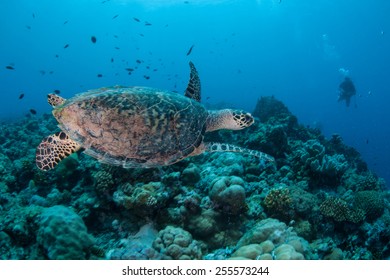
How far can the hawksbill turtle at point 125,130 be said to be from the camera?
4031mm

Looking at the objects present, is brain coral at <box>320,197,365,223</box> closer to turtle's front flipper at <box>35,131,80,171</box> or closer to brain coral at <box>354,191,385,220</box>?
brain coral at <box>354,191,385,220</box>

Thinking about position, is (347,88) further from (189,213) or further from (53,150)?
(53,150)

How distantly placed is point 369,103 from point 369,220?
412 feet

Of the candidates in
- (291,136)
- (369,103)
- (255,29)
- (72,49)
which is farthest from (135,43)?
(291,136)

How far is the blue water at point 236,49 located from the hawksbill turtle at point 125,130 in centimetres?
5661

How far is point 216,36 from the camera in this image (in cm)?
10556

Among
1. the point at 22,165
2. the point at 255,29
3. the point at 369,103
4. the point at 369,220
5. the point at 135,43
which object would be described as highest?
the point at 135,43

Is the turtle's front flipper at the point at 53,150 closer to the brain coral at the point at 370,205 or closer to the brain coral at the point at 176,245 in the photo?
the brain coral at the point at 176,245

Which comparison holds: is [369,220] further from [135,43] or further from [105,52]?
[105,52]

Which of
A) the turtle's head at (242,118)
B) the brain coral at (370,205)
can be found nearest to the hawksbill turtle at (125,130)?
the turtle's head at (242,118)

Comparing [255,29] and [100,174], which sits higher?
[255,29]

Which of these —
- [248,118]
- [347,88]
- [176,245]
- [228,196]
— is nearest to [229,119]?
[248,118]

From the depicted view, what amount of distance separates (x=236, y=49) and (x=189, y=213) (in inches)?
5131
